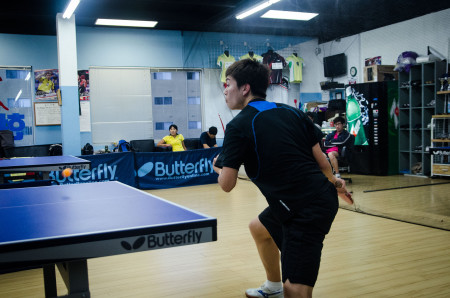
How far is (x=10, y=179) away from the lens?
7297mm

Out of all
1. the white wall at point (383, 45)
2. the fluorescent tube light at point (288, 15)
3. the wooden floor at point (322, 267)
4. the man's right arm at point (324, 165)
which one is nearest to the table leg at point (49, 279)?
the wooden floor at point (322, 267)

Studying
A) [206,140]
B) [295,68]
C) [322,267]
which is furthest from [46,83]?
[322,267]

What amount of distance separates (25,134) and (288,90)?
6.67 meters

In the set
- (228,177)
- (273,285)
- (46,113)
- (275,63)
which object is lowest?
(273,285)

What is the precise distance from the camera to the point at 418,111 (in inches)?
→ 366

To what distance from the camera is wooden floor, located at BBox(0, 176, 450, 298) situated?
3076 mm

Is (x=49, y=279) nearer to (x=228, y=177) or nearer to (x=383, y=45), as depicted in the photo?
(x=228, y=177)

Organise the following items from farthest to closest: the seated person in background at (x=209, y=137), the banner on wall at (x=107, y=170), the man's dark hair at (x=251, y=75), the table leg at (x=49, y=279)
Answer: the seated person in background at (x=209, y=137), the banner on wall at (x=107, y=170), the table leg at (x=49, y=279), the man's dark hair at (x=251, y=75)

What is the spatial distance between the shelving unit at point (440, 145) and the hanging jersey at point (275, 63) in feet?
13.5

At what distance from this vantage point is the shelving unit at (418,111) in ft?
28.7

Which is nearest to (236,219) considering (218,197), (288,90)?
(218,197)

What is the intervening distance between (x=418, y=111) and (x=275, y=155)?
8.46 m

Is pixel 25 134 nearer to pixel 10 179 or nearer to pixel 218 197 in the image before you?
pixel 10 179

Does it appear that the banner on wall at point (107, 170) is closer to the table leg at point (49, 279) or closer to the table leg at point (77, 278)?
the table leg at point (49, 279)
